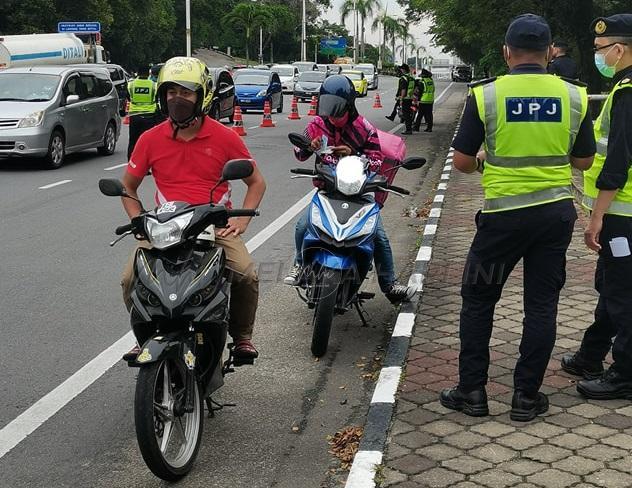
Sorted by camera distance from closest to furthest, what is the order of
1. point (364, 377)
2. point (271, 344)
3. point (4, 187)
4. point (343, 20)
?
point (364, 377), point (271, 344), point (4, 187), point (343, 20)

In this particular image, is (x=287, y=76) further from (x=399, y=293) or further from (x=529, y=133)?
(x=529, y=133)

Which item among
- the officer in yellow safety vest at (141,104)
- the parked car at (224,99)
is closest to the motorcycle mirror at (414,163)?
the officer in yellow safety vest at (141,104)

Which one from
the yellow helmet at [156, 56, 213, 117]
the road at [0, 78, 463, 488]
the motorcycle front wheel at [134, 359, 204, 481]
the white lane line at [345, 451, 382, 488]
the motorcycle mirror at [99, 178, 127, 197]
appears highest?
the yellow helmet at [156, 56, 213, 117]

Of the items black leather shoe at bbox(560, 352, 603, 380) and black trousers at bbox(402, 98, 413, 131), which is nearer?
black leather shoe at bbox(560, 352, 603, 380)

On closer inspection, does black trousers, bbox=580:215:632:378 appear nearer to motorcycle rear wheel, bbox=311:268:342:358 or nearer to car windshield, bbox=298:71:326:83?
motorcycle rear wheel, bbox=311:268:342:358

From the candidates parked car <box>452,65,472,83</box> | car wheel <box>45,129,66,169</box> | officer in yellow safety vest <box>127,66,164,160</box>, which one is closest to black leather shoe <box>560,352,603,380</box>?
officer in yellow safety vest <box>127,66,164,160</box>

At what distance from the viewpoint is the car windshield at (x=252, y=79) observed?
3466 cm

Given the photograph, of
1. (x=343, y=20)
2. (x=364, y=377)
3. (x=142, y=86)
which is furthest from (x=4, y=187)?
(x=343, y=20)

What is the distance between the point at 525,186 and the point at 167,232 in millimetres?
1798

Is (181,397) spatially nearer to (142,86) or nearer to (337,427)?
(337,427)

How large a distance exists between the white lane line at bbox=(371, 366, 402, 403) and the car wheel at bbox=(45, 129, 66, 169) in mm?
12135

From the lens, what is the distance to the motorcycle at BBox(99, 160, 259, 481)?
4.07m

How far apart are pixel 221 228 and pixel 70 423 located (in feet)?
4.55

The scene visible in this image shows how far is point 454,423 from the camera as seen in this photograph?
16.3 ft
